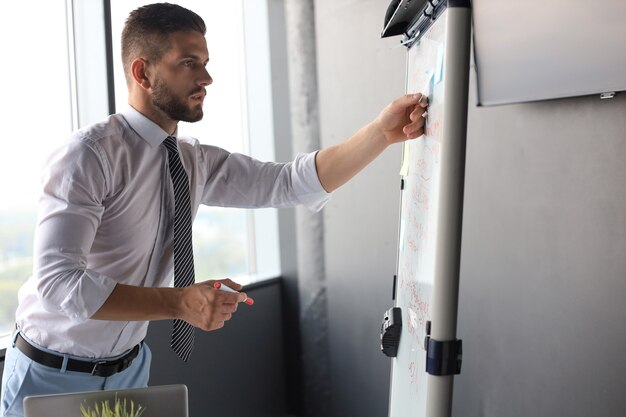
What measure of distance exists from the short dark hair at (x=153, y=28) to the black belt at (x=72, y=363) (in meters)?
0.79

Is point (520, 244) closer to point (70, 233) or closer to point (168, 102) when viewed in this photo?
point (168, 102)

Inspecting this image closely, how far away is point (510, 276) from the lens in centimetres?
250

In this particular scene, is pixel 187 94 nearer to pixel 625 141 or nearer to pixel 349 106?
pixel 625 141

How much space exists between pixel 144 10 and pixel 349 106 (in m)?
1.58

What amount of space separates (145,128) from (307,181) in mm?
524

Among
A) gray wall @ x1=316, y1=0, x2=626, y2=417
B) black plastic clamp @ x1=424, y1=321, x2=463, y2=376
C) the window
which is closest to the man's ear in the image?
the window

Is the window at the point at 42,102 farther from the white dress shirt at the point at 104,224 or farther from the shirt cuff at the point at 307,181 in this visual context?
the shirt cuff at the point at 307,181

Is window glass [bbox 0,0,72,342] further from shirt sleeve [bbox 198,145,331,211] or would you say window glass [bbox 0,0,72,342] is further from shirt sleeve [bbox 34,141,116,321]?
shirt sleeve [bbox 34,141,116,321]

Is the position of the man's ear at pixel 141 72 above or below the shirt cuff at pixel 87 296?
above

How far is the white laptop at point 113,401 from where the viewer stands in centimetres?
150

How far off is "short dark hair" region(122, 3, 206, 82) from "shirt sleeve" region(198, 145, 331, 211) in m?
0.38

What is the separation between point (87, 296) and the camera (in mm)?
1489

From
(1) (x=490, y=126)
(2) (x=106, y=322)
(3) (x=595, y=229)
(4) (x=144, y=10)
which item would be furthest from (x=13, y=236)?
(3) (x=595, y=229)

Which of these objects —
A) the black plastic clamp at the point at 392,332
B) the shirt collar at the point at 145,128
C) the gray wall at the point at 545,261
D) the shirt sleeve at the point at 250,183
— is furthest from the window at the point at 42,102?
the gray wall at the point at 545,261
